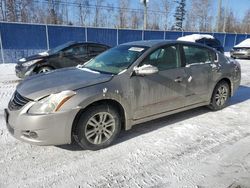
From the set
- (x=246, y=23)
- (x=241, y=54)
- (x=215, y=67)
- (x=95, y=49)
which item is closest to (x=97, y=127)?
(x=215, y=67)

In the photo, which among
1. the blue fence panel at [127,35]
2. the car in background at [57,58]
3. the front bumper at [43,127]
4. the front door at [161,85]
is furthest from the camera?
the blue fence panel at [127,35]

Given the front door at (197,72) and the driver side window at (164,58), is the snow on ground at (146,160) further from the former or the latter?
the driver side window at (164,58)

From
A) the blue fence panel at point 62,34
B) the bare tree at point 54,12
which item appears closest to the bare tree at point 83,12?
the bare tree at point 54,12

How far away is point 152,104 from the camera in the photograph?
3.96 m

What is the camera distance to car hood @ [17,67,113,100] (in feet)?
10.4

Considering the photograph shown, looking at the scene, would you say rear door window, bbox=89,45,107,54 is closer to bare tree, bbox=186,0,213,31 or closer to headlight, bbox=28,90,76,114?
headlight, bbox=28,90,76,114

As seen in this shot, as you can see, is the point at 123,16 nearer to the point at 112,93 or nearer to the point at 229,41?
the point at 229,41

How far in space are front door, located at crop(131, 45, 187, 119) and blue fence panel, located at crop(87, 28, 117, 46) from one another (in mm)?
12396

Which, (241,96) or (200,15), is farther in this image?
(200,15)

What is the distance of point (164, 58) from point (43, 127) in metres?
2.38

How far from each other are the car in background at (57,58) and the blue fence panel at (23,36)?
18.9 ft

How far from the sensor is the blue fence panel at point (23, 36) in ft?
43.4

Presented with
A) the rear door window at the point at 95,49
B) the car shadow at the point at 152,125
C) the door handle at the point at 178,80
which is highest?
the rear door window at the point at 95,49

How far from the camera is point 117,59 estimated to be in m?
4.16
